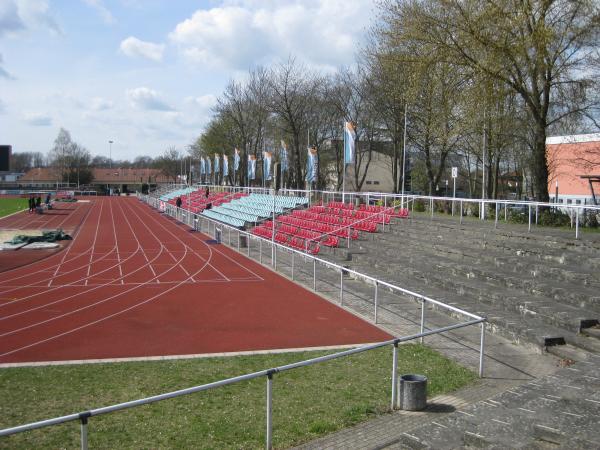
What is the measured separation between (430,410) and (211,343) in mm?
5359

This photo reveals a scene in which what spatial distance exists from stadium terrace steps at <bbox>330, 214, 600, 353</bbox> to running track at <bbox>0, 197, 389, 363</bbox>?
A: 2951 millimetres

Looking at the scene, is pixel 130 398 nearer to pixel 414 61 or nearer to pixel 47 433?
pixel 47 433

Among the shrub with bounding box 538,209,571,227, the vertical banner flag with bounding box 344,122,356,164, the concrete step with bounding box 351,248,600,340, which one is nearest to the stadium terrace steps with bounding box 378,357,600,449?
the concrete step with bounding box 351,248,600,340

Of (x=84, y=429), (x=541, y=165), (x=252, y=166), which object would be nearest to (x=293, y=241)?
(x=541, y=165)

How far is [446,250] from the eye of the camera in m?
18.1

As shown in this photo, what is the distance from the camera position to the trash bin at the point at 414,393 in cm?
722

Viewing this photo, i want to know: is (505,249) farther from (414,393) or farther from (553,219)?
(414,393)

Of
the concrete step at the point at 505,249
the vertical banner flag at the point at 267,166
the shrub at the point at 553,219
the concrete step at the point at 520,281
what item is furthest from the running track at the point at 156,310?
the vertical banner flag at the point at 267,166

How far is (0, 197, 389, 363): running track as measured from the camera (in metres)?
11.1

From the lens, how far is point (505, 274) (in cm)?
1436

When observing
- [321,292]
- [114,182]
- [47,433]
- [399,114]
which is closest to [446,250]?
[321,292]

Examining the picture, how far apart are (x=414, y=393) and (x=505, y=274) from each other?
26.9 ft

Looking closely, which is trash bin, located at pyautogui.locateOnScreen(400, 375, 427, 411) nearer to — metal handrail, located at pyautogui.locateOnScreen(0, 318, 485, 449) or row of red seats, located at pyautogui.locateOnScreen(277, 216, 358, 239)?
metal handrail, located at pyautogui.locateOnScreen(0, 318, 485, 449)

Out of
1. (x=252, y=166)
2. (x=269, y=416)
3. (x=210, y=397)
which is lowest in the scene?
(x=210, y=397)
